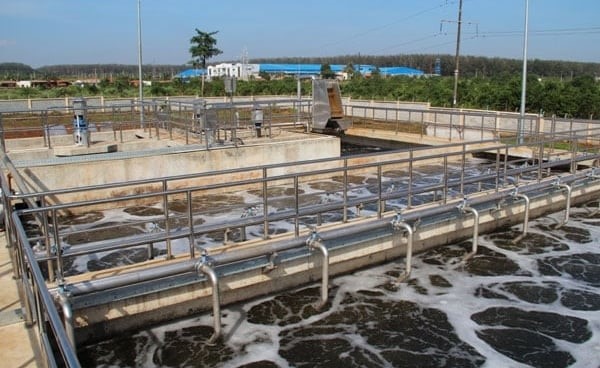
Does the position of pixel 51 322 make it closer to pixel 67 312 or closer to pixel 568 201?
pixel 67 312

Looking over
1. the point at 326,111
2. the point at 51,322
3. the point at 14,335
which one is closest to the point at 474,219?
the point at 14,335

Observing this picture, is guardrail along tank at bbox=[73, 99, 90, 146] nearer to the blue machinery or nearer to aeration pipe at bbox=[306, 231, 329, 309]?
the blue machinery

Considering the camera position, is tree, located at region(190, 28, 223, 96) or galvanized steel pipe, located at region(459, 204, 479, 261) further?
tree, located at region(190, 28, 223, 96)

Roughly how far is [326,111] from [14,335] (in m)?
15.6

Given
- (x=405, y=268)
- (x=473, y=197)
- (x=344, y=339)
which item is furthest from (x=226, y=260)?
(x=473, y=197)

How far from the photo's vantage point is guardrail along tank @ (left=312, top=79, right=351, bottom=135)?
20.0 metres

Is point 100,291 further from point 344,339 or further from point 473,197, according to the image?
point 473,197

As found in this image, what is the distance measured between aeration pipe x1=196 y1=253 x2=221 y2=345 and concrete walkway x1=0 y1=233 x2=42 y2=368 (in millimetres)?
1821

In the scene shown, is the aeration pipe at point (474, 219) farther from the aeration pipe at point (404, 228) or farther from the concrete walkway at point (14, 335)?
the concrete walkway at point (14, 335)

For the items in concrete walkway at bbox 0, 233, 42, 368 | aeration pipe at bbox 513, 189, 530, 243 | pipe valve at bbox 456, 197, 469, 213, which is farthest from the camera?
aeration pipe at bbox 513, 189, 530, 243

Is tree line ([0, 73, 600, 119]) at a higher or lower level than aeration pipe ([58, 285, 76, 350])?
higher

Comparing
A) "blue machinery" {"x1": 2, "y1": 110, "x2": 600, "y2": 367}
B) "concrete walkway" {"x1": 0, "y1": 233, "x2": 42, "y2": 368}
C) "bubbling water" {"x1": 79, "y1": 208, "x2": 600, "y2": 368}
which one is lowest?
"bubbling water" {"x1": 79, "y1": 208, "x2": 600, "y2": 368}

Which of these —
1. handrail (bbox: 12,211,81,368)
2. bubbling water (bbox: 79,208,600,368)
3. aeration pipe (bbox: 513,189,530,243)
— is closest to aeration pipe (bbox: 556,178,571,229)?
aeration pipe (bbox: 513,189,530,243)

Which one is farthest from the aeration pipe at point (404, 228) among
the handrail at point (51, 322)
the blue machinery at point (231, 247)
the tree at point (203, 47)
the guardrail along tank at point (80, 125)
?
the tree at point (203, 47)
